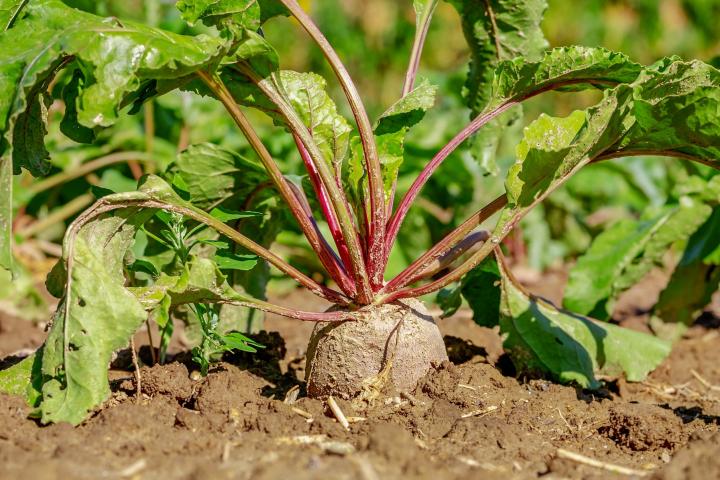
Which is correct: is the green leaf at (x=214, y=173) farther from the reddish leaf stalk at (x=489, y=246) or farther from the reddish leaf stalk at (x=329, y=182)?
the reddish leaf stalk at (x=489, y=246)

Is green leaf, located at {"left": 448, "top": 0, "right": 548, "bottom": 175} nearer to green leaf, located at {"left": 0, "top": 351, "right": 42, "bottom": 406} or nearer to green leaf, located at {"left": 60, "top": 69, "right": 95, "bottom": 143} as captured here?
green leaf, located at {"left": 60, "top": 69, "right": 95, "bottom": 143}

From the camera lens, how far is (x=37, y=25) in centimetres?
232

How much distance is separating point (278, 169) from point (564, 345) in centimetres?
117

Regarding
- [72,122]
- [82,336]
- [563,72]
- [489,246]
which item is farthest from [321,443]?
[563,72]

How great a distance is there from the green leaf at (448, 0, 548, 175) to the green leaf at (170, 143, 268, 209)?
85 centimetres

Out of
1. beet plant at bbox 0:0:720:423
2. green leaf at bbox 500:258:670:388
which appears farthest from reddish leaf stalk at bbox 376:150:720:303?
green leaf at bbox 500:258:670:388

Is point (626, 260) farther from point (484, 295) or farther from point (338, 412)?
point (338, 412)

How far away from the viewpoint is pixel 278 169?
265 centimetres

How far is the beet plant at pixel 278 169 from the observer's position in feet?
7.29

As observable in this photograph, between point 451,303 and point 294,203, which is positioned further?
point 451,303

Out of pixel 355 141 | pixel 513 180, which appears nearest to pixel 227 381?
pixel 355 141

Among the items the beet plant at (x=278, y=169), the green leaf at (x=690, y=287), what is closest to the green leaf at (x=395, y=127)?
the beet plant at (x=278, y=169)

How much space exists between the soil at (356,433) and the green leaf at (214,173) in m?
0.58

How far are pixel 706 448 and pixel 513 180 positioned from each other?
0.87m
